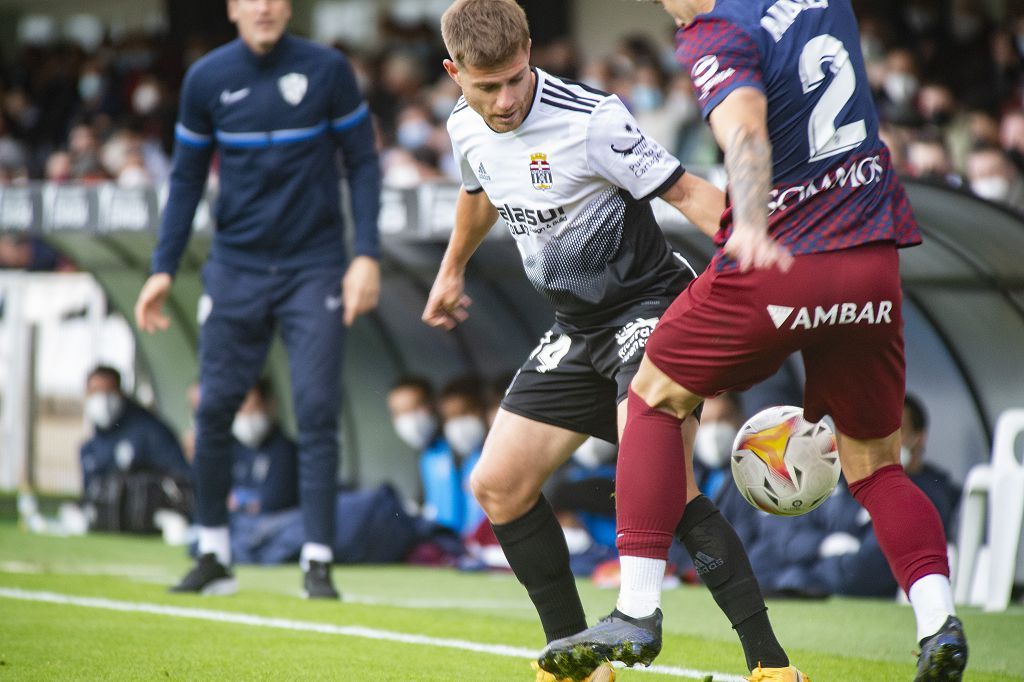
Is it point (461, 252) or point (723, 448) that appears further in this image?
point (723, 448)

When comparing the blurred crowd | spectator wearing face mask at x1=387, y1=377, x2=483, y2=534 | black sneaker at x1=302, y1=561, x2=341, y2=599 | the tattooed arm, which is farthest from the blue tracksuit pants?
the tattooed arm

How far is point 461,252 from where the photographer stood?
4.81m

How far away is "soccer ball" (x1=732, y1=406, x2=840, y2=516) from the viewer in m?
4.36

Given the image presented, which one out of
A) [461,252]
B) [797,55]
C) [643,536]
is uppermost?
[797,55]

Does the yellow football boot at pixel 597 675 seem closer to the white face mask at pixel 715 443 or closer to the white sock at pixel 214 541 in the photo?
the white sock at pixel 214 541

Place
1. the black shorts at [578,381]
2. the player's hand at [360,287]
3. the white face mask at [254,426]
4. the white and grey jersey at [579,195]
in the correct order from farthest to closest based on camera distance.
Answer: the white face mask at [254,426] < the player's hand at [360,287] < the black shorts at [578,381] < the white and grey jersey at [579,195]

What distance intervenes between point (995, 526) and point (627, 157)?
3.53 m

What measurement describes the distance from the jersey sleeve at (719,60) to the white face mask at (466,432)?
6.32m

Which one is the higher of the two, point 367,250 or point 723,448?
point 367,250

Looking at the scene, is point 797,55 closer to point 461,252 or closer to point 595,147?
point 595,147

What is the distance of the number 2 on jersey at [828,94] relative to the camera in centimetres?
378

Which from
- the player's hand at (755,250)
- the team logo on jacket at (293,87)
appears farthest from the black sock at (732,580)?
the team logo on jacket at (293,87)

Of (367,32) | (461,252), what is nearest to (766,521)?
(461,252)

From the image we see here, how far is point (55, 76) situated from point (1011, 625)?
19157 mm
